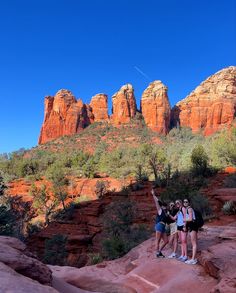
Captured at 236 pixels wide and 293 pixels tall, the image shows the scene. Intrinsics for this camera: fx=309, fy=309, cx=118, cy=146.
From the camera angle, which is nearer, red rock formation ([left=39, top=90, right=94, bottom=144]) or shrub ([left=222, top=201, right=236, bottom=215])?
shrub ([left=222, top=201, right=236, bottom=215])

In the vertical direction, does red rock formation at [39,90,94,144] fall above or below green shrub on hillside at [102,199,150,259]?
above

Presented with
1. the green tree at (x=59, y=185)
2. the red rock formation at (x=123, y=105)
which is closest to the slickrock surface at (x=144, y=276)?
the green tree at (x=59, y=185)

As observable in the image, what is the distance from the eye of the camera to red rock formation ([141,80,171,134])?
75438 mm

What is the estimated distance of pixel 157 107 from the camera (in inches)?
3054

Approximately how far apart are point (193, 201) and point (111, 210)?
8941 millimetres

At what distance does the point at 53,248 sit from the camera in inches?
715

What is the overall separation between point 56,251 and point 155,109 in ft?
206

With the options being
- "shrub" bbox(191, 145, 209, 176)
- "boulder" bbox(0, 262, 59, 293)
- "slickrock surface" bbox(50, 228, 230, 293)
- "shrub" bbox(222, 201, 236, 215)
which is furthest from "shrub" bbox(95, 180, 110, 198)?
"boulder" bbox(0, 262, 59, 293)

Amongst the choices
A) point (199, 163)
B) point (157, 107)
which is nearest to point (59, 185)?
point (199, 163)

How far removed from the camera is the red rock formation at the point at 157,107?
7544 cm

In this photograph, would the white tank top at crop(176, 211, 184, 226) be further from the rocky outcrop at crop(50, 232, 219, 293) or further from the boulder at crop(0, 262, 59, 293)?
the boulder at crop(0, 262, 59, 293)

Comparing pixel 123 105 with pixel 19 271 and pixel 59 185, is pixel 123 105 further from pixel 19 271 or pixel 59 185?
pixel 19 271

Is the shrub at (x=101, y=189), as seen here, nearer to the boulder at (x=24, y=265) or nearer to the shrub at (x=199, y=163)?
the shrub at (x=199, y=163)

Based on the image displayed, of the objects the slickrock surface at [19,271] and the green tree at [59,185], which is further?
the green tree at [59,185]
